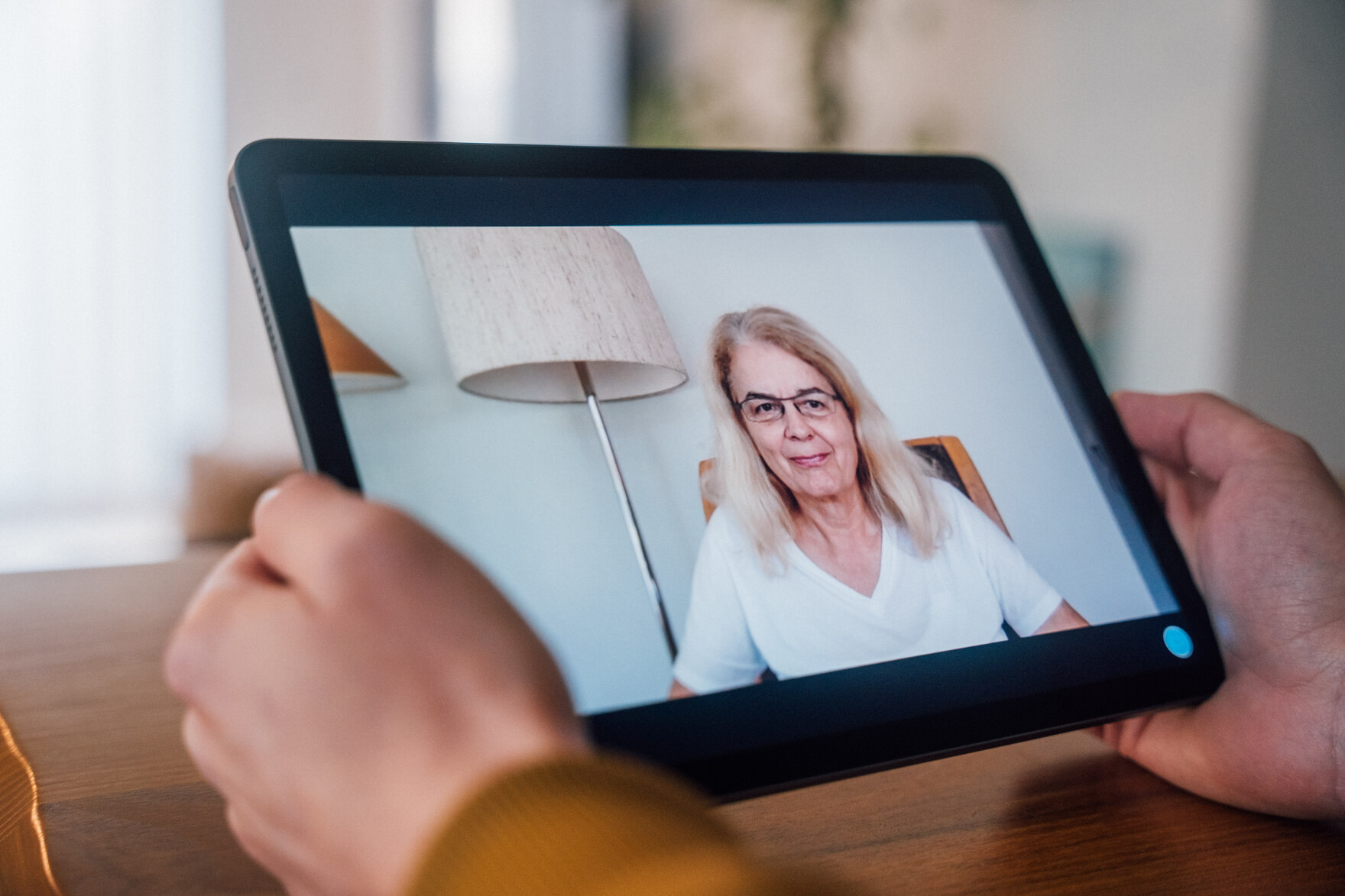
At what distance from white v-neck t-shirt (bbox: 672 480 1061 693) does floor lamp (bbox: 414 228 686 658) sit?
0.02 metres

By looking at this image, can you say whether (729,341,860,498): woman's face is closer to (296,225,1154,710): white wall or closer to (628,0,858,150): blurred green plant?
(296,225,1154,710): white wall

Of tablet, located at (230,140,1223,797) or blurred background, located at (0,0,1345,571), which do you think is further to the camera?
blurred background, located at (0,0,1345,571)

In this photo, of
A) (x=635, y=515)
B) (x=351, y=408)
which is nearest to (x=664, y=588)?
(x=635, y=515)

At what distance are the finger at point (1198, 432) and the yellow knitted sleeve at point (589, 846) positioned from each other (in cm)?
47

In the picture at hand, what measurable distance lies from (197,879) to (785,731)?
243 mm

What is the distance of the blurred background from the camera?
224 centimetres

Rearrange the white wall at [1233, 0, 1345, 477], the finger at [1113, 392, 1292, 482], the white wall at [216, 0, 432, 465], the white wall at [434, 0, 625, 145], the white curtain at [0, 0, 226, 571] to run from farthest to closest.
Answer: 1. the white wall at [434, 0, 625, 145]
2. the white wall at [216, 0, 432, 465]
3. the white curtain at [0, 0, 226, 571]
4. the white wall at [1233, 0, 1345, 477]
5. the finger at [1113, 392, 1292, 482]

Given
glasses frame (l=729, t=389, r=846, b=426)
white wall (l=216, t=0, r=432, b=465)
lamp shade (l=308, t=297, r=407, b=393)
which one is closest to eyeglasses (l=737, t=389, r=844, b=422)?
glasses frame (l=729, t=389, r=846, b=426)

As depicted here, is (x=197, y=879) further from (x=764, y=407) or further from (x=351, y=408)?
(x=764, y=407)

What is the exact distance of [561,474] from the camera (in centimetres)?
39

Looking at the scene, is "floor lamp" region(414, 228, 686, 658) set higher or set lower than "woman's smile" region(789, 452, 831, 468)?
higher

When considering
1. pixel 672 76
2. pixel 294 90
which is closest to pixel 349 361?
pixel 294 90

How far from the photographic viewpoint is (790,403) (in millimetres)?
449

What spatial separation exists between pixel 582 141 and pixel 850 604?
273cm
